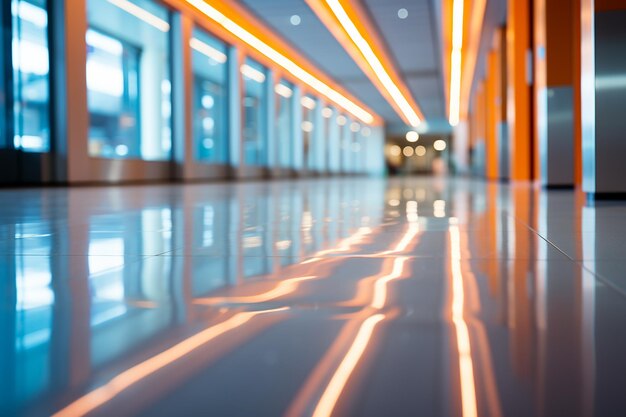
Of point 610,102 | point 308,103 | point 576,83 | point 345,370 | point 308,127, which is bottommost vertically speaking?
point 345,370

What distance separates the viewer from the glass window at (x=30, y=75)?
1074 cm

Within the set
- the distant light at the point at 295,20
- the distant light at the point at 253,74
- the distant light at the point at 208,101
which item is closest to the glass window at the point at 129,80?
the distant light at the point at 208,101

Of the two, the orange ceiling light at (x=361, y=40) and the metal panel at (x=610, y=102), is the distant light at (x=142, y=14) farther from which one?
the metal panel at (x=610, y=102)

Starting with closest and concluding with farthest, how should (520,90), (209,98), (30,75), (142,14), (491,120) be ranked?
(30,75) < (520,90) < (142,14) < (209,98) < (491,120)

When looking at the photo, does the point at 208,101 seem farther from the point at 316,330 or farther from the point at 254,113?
the point at 316,330

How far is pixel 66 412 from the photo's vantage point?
31.7 inches

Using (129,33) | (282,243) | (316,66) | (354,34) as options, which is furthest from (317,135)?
(282,243)

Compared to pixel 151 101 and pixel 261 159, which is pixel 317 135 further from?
pixel 151 101

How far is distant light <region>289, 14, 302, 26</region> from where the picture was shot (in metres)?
16.2

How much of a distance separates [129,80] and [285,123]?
1192 cm

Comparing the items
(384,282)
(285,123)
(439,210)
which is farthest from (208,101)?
(384,282)

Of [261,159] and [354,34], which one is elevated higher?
[354,34]

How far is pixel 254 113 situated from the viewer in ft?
75.6

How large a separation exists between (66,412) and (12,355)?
0.32m
